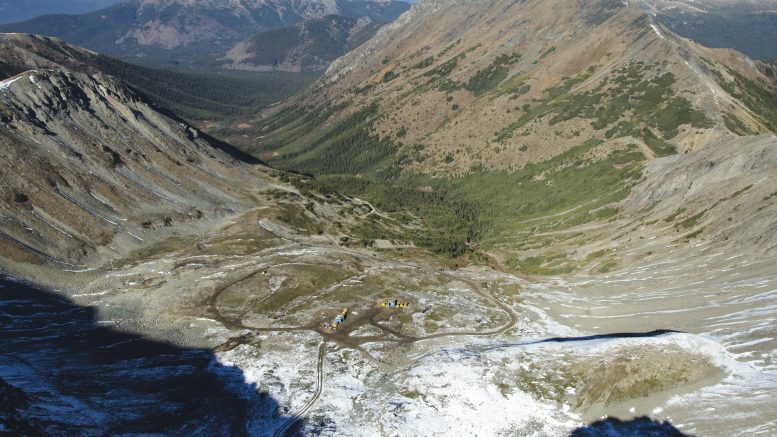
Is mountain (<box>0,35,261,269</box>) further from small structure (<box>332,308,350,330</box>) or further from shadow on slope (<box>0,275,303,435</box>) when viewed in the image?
small structure (<box>332,308,350,330</box>)

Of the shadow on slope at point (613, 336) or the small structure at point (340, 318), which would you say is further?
the small structure at point (340, 318)

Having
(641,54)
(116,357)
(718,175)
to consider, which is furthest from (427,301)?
(641,54)

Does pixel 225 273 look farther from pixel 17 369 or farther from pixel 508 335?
pixel 508 335

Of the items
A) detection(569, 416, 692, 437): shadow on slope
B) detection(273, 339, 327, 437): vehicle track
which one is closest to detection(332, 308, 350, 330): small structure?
detection(273, 339, 327, 437): vehicle track

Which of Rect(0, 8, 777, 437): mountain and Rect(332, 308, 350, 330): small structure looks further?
Rect(332, 308, 350, 330): small structure

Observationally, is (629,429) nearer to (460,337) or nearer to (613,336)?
(613,336)

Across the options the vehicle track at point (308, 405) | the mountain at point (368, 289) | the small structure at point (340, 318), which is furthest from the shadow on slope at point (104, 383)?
the small structure at point (340, 318)

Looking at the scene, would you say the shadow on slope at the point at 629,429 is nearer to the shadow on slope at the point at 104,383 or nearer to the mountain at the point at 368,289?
the mountain at the point at 368,289
